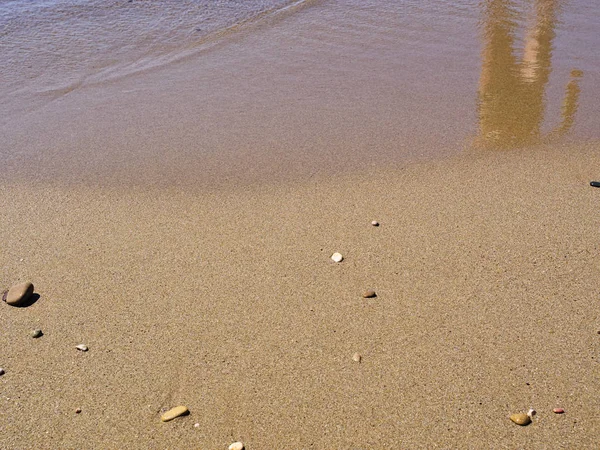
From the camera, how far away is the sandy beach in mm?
2303

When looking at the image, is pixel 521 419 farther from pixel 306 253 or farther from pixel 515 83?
pixel 515 83

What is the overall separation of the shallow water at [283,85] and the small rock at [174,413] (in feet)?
6.43

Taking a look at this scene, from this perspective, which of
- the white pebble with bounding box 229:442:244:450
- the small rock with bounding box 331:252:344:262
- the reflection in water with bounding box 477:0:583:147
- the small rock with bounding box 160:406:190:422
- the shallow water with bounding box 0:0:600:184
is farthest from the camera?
the reflection in water with bounding box 477:0:583:147

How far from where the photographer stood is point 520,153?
414 centimetres

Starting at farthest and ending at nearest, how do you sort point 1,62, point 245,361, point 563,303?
point 1,62, point 563,303, point 245,361

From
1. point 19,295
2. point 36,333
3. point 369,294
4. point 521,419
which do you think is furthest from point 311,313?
point 19,295

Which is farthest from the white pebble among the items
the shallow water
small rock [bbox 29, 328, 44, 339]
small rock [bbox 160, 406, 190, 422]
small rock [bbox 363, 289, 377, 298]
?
the shallow water

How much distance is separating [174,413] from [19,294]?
1132 mm

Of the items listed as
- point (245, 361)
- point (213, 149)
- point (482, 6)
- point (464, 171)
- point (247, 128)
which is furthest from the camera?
point (482, 6)

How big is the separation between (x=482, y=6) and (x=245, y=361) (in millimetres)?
6630

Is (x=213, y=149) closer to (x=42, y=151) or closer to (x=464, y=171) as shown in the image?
(x=42, y=151)

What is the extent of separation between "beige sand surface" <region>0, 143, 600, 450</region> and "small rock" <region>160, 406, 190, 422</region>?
0.11ft

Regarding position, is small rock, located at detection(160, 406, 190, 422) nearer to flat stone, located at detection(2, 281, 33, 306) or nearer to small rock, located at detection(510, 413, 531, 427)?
flat stone, located at detection(2, 281, 33, 306)

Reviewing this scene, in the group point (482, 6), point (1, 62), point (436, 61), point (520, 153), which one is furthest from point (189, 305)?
point (482, 6)
